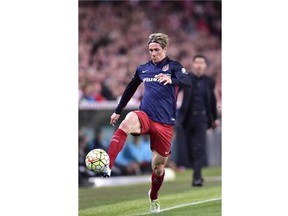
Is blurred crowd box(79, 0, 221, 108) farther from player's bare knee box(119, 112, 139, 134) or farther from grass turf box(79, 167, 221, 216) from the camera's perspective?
player's bare knee box(119, 112, 139, 134)

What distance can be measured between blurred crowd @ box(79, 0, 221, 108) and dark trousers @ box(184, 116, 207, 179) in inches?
262

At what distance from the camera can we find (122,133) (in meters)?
8.89

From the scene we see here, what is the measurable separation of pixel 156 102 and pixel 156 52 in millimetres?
549

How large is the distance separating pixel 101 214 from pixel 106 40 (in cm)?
1346

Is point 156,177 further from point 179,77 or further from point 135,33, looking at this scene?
point 135,33

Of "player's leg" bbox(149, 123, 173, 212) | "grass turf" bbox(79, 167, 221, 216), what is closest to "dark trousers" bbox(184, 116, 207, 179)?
"grass turf" bbox(79, 167, 221, 216)

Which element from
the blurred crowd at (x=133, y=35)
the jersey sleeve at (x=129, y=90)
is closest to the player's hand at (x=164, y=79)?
the jersey sleeve at (x=129, y=90)

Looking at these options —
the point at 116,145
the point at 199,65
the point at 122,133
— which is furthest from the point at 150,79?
the point at 199,65

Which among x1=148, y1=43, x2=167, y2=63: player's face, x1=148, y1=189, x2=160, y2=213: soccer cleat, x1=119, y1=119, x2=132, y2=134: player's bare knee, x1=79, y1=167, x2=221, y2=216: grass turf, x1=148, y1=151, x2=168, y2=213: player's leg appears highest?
x1=148, y1=43, x2=167, y2=63: player's face

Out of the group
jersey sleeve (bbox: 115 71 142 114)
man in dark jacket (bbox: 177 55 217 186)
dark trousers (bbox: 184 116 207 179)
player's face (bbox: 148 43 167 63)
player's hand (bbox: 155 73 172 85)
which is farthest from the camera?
dark trousers (bbox: 184 116 207 179)

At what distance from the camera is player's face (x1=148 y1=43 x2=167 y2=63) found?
902 centimetres

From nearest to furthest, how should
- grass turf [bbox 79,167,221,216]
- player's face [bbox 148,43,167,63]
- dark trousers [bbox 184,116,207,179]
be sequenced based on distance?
player's face [bbox 148,43,167,63]
grass turf [bbox 79,167,221,216]
dark trousers [bbox 184,116,207,179]
